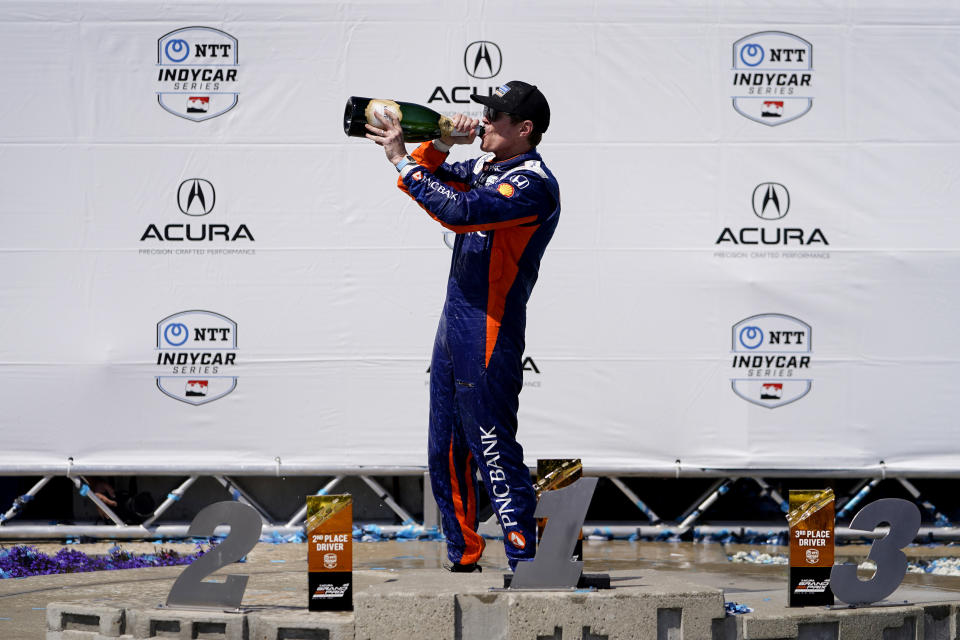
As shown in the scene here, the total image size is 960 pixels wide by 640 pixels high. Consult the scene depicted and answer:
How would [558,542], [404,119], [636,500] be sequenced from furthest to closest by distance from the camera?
[636,500] → [404,119] → [558,542]

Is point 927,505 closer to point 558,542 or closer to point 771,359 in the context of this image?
point 771,359

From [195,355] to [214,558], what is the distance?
9.50 ft

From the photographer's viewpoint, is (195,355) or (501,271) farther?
(195,355)

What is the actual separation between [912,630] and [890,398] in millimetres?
2777

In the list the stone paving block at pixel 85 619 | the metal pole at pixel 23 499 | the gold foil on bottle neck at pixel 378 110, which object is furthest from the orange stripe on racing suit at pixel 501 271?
the metal pole at pixel 23 499

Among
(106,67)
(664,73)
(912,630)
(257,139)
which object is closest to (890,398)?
(664,73)

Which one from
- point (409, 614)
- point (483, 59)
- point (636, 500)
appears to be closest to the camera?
point (409, 614)

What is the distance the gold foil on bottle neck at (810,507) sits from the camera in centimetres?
421

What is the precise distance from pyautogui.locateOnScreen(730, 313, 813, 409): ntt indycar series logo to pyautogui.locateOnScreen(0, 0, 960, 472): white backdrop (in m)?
0.02

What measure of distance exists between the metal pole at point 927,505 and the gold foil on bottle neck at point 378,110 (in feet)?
13.0

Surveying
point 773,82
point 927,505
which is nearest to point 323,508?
point 773,82

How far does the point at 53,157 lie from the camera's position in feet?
22.5

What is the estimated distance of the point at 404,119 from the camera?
14.6 feet

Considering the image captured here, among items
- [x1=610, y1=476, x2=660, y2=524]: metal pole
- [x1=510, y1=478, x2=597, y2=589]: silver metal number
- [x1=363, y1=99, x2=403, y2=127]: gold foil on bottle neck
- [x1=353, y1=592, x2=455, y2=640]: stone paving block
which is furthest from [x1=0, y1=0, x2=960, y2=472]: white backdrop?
[x1=353, y1=592, x2=455, y2=640]: stone paving block
